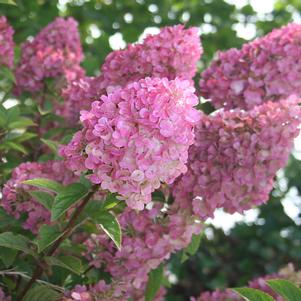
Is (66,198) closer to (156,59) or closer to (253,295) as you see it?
(253,295)

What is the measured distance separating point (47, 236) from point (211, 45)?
6.60 ft

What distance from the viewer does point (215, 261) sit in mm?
3695

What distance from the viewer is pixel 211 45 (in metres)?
3.16

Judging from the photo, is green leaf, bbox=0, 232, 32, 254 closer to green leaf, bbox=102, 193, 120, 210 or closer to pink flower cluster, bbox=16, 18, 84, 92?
green leaf, bbox=102, 193, 120, 210

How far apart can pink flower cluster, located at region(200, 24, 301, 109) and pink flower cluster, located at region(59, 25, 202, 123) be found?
0.14 metres

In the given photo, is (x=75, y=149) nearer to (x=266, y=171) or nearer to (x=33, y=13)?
(x=266, y=171)

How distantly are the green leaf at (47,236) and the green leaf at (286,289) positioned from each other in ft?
1.41

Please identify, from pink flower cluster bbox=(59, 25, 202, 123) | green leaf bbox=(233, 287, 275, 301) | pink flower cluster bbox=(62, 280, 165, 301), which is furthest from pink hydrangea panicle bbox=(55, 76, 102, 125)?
green leaf bbox=(233, 287, 275, 301)

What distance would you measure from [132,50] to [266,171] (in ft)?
1.52

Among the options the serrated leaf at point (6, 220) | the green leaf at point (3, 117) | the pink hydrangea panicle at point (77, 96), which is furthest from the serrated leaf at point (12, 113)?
the serrated leaf at point (6, 220)

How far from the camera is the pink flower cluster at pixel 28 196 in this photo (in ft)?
5.00

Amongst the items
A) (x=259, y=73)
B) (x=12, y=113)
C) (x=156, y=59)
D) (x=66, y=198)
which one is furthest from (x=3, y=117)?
(x=259, y=73)

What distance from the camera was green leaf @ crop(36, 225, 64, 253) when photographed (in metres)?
1.31

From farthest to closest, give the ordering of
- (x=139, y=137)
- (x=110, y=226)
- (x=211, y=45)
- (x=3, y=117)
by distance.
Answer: (x=211, y=45) < (x=3, y=117) < (x=110, y=226) < (x=139, y=137)
